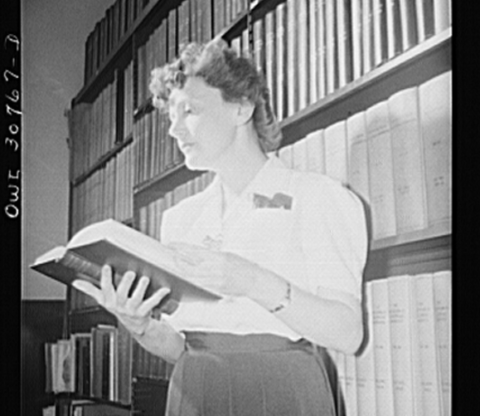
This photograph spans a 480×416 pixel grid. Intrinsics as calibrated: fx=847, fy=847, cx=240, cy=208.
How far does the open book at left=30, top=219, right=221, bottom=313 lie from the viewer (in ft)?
5.33

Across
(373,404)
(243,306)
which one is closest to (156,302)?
(243,306)

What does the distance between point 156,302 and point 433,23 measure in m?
0.76

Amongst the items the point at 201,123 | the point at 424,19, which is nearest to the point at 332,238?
the point at 201,123

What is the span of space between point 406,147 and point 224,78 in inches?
15.3

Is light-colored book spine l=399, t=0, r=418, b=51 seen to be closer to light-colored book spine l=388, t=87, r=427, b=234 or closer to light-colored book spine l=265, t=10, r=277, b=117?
light-colored book spine l=388, t=87, r=427, b=234

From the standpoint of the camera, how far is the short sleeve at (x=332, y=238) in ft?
5.37

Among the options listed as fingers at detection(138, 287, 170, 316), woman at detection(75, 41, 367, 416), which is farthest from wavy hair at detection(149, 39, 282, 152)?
fingers at detection(138, 287, 170, 316)

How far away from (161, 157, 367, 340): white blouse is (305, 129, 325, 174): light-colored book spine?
19 mm

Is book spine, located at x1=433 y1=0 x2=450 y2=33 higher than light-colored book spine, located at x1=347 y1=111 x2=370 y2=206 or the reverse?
higher

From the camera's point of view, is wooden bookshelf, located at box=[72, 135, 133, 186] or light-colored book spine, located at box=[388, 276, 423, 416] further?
wooden bookshelf, located at box=[72, 135, 133, 186]

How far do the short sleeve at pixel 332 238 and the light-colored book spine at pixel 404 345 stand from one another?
78 millimetres

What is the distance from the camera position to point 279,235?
1.65 m
